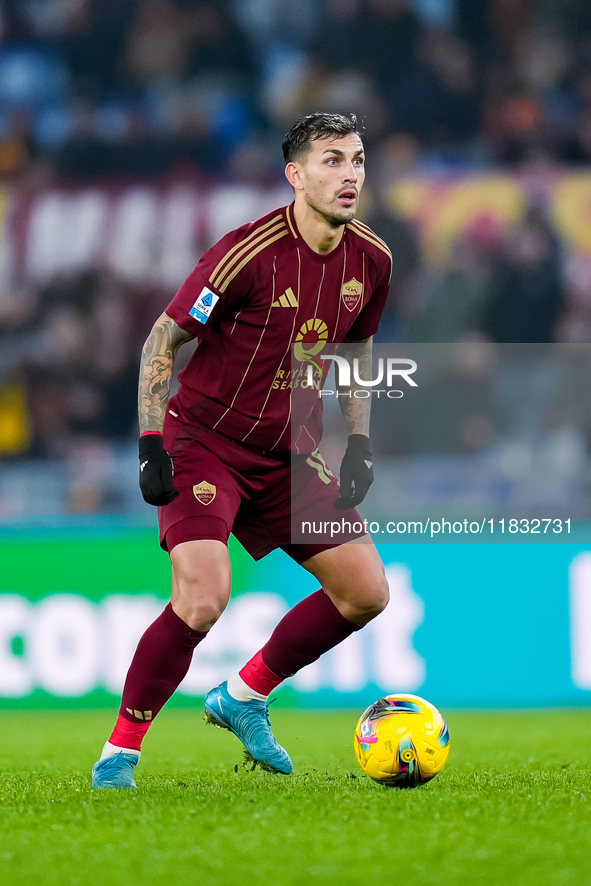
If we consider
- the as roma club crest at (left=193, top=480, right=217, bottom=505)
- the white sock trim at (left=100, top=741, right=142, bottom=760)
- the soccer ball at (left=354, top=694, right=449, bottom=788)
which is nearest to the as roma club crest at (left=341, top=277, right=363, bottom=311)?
the as roma club crest at (left=193, top=480, right=217, bottom=505)

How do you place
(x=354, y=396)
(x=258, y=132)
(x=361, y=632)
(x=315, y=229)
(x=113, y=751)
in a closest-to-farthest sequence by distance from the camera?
(x=113, y=751)
(x=315, y=229)
(x=354, y=396)
(x=361, y=632)
(x=258, y=132)

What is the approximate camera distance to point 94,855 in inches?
107

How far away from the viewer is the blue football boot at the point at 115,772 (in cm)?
370

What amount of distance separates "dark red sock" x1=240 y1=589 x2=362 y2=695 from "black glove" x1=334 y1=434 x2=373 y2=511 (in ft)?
1.12

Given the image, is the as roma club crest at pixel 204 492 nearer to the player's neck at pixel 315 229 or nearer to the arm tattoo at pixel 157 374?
the arm tattoo at pixel 157 374

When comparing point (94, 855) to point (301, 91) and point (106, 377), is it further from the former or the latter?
point (301, 91)

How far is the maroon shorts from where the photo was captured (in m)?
3.82

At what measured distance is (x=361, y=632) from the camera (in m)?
6.88

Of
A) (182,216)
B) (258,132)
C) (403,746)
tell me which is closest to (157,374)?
(403,746)

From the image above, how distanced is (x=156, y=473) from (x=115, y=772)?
938 millimetres

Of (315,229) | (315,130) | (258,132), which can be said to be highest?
(258,132)

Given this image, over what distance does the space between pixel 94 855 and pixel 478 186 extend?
734 cm

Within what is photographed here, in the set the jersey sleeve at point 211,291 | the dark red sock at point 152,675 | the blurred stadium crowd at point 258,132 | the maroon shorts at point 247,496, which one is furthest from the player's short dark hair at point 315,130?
the blurred stadium crowd at point 258,132

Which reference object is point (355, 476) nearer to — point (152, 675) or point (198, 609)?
point (198, 609)
